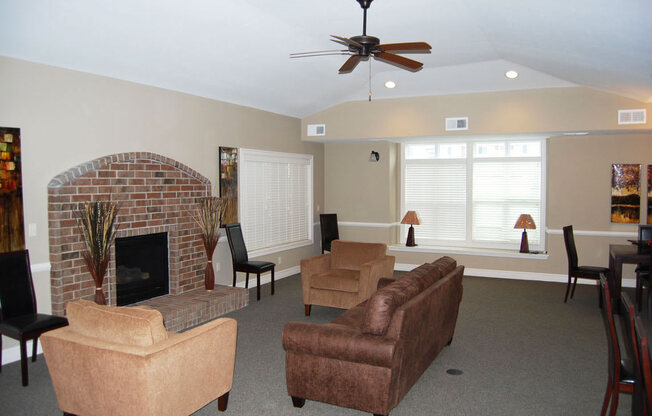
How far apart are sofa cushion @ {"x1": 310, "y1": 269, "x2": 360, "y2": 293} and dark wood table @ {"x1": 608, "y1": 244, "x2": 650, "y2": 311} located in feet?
10.1

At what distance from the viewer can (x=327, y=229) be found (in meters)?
8.80

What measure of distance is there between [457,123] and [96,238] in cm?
540

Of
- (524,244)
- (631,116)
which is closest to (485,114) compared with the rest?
(631,116)

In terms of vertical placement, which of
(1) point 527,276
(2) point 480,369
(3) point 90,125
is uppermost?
(3) point 90,125

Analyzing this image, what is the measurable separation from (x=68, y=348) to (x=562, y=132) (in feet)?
Result: 22.7

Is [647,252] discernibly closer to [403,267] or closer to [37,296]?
[403,267]

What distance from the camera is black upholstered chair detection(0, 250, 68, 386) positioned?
151 inches

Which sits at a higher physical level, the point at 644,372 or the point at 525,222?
the point at 525,222

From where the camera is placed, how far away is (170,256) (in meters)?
5.92

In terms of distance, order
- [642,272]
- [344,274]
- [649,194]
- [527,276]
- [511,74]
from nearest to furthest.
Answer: [344,274], [642,272], [511,74], [649,194], [527,276]

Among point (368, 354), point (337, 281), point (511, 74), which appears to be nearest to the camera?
point (368, 354)

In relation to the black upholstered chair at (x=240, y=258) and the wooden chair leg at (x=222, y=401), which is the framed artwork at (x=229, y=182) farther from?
the wooden chair leg at (x=222, y=401)

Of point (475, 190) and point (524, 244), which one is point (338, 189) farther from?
point (524, 244)

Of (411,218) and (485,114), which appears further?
(411,218)
